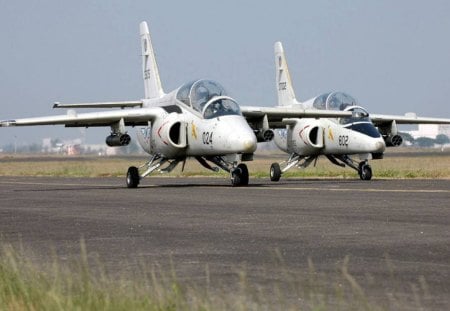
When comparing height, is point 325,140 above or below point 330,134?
below

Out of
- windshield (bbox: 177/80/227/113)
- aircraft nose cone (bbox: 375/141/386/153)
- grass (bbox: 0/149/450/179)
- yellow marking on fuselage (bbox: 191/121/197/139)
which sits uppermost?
windshield (bbox: 177/80/227/113)

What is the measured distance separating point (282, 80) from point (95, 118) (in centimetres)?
1639

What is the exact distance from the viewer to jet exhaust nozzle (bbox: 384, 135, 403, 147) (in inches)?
1731

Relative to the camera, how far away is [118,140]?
35750 mm

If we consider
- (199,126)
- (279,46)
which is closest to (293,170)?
(279,46)

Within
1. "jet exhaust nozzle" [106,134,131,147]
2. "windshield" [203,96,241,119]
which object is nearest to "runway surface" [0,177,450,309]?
"windshield" [203,96,241,119]

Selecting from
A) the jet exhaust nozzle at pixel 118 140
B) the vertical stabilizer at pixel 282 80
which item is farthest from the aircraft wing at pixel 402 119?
the jet exhaust nozzle at pixel 118 140

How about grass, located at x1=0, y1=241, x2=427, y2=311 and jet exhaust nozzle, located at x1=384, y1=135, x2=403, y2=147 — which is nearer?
grass, located at x1=0, y1=241, x2=427, y2=311

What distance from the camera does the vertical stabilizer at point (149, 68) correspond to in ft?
139

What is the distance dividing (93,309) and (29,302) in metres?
0.73

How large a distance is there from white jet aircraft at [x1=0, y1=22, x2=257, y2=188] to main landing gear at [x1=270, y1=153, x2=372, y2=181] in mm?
5899

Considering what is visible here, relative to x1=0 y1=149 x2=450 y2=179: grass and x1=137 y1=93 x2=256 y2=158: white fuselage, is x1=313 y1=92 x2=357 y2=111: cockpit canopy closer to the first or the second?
x1=0 y1=149 x2=450 y2=179: grass

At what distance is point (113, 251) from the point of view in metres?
13.9

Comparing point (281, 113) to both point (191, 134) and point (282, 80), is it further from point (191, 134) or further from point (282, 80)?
point (282, 80)
